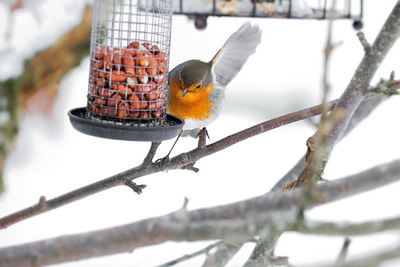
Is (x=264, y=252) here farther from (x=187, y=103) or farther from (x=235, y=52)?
(x=235, y=52)

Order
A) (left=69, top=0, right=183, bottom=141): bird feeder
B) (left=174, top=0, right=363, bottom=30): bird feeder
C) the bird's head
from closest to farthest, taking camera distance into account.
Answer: (left=69, top=0, right=183, bottom=141): bird feeder
the bird's head
(left=174, top=0, right=363, bottom=30): bird feeder

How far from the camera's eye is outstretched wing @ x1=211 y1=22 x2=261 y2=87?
2.69 metres

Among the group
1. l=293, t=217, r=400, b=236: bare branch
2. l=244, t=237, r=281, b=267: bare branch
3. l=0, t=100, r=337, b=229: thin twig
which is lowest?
l=244, t=237, r=281, b=267: bare branch

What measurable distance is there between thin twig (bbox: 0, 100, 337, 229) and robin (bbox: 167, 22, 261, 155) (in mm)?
292

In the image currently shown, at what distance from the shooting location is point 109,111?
77.6 inches

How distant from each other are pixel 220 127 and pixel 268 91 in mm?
432

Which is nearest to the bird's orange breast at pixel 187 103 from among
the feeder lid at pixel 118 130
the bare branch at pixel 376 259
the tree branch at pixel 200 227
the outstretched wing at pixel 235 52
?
the outstretched wing at pixel 235 52

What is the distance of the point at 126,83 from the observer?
2.01m

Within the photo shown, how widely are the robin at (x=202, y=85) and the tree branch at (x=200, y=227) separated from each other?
5.34 feet

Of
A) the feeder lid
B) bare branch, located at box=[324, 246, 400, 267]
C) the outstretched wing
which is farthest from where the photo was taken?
the outstretched wing

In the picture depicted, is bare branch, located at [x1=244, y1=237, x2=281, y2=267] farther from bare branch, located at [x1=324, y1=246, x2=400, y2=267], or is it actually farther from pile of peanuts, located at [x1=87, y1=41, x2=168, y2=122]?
bare branch, located at [x1=324, y1=246, x2=400, y2=267]

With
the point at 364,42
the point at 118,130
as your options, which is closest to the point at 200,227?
the point at 364,42

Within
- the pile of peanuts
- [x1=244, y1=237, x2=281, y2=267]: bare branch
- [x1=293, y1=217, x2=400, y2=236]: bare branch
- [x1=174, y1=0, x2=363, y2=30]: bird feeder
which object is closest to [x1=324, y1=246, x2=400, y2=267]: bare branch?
[x1=293, y1=217, x2=400, y2=236]: bare branch

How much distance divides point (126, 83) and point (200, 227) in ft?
4.18
